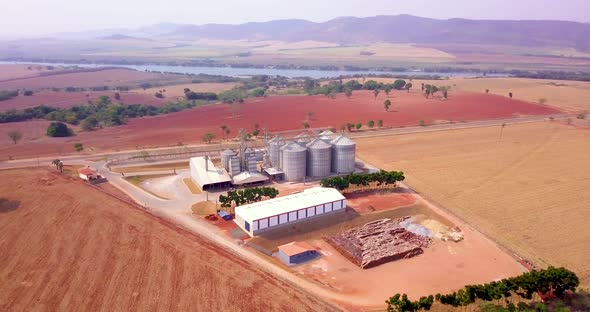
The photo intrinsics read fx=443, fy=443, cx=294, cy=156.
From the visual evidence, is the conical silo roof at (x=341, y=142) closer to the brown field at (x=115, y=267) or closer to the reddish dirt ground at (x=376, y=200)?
the reddish dirt ground at (x=376, y=200)

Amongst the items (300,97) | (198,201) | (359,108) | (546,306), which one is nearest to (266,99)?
(300,97)

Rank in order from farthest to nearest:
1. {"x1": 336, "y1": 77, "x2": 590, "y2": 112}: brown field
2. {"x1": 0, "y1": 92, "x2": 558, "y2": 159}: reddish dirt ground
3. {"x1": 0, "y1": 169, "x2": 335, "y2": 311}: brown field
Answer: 1. {"x1": 336, "y1": 77, "x2": 590, "y2": 112}: brown field
2. {"x1": 0, "y1": 92, "x2": 558, "y2": 159}: reddish dirt ground
3. {"x1": 0, "y1": 169, "x2": 335, "y2": 311}: brown field

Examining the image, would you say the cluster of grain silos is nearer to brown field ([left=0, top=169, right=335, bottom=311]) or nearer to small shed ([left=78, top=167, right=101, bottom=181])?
brown field ([left=0, top=169, right=335, bottom=311])

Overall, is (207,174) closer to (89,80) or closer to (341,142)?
(341,142)

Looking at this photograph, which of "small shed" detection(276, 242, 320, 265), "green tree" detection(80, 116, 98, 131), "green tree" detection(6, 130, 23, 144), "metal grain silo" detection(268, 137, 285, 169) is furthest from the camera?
"green tree" detection(80, 116, 98, 131)

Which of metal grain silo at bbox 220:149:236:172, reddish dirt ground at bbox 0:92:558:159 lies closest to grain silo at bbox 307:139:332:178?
metal grain silo at bbox 220:149:236:172

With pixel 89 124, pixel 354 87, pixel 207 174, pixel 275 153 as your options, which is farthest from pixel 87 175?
pixel 354 87

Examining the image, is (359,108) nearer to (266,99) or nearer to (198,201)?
(266,99)
